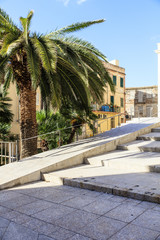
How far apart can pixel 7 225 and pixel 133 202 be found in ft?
7.54

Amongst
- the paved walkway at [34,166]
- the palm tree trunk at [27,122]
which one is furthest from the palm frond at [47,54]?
the paved walkway at [34,166]

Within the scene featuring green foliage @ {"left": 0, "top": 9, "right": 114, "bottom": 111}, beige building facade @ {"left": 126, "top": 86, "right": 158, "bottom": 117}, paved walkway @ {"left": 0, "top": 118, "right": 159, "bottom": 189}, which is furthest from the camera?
beige building facade @ {"left": 126, "top": 86, "right": 158, "bottom": 117}

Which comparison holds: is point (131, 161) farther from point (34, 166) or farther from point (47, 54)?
point (47, 54)

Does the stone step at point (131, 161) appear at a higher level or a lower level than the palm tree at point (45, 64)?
lower

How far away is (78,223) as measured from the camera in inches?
141

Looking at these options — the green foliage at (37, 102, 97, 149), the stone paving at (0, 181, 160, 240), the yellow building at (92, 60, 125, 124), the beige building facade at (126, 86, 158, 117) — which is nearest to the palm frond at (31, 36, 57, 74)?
the stone paving at (0, 181, 160, 240)

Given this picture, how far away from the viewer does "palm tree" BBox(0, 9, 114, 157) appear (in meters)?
8.02

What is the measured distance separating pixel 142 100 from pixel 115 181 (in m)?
37.7

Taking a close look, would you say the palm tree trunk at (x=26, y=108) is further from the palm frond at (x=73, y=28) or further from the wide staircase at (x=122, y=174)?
the wide staircase at (x=122, y=174)

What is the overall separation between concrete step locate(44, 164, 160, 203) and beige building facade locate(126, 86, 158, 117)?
33980 millimetres

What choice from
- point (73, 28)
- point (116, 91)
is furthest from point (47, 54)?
point (116, 91)

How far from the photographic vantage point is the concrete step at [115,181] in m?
4.59

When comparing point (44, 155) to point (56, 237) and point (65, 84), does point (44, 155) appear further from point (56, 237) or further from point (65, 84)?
point (56, 237)

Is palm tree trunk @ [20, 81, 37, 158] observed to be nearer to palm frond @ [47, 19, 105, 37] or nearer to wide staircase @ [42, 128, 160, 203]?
palm frond @ [47, 19, 105, 37]
